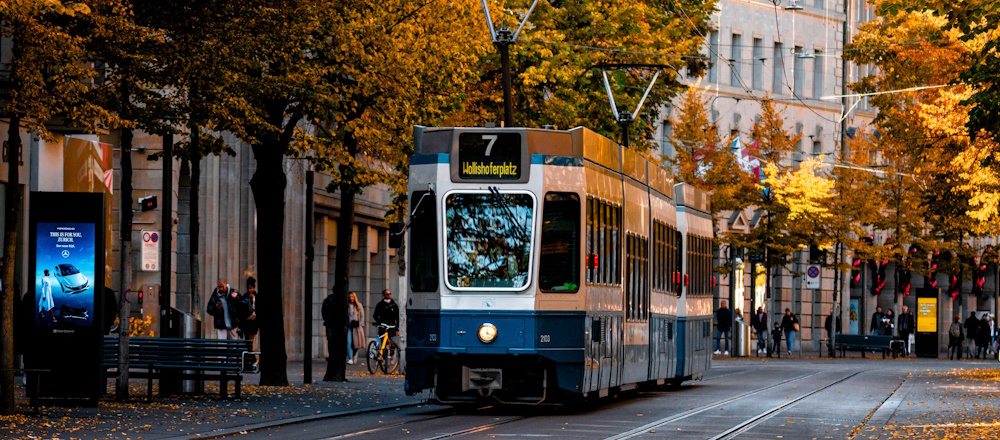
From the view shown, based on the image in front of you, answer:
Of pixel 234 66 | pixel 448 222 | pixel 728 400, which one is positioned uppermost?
pixel 234 66

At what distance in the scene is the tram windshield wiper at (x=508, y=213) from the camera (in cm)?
2230

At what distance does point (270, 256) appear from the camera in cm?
2931

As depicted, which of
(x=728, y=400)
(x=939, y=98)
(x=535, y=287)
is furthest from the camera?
(x=939, y=98)

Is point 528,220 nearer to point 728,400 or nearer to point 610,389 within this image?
point 610,389

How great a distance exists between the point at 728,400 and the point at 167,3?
9.58 metres

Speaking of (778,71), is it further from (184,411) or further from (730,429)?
(730,429)

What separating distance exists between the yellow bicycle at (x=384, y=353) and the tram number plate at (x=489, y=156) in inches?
612

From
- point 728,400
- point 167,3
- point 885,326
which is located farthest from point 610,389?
point 885,326

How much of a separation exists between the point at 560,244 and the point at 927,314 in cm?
4661

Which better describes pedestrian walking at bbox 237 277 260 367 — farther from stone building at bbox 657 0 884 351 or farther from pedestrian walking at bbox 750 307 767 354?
stone building at bbox 657 0 884 351

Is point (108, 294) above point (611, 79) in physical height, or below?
below

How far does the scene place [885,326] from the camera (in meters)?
72.9

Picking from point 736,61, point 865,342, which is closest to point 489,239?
point 865,342

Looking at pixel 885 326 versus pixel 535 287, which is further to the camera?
pixel 885 326
